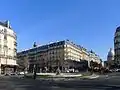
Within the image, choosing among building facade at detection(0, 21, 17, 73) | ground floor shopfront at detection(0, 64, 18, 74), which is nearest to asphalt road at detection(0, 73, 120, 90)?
ground floor shopfront at detection(0, 64, 18, 74)

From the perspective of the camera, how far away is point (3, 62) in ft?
461

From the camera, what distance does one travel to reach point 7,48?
145 m

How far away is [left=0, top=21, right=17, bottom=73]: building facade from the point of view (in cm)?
14112

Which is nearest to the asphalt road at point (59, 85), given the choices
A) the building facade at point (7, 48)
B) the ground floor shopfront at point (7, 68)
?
the ground floor shopfront at point (7, 68)

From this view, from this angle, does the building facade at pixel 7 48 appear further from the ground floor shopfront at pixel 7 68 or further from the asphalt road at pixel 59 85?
the asphalt road at pixel 59 85

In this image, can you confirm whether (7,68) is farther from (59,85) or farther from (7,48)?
(59,85)

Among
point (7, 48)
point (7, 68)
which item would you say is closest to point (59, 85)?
point (7, 48)

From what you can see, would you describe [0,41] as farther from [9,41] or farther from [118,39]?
[118,39]

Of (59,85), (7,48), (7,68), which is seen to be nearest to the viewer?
(59,85)

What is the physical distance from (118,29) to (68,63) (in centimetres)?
3517

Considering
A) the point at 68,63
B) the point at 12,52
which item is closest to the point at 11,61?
the point at 12,52

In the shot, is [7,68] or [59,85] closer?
[59,85]

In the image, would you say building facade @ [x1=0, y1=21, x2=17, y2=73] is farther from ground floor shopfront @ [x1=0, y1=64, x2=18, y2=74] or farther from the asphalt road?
the asphalt road

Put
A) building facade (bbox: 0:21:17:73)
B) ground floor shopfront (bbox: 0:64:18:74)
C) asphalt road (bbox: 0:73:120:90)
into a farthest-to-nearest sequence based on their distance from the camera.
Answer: building facade (bbox: 0:21:17:73) → ground floor shopfront (bbox: 0:64:18:74) → asphalt road (bbox: 0:73:120:90)
